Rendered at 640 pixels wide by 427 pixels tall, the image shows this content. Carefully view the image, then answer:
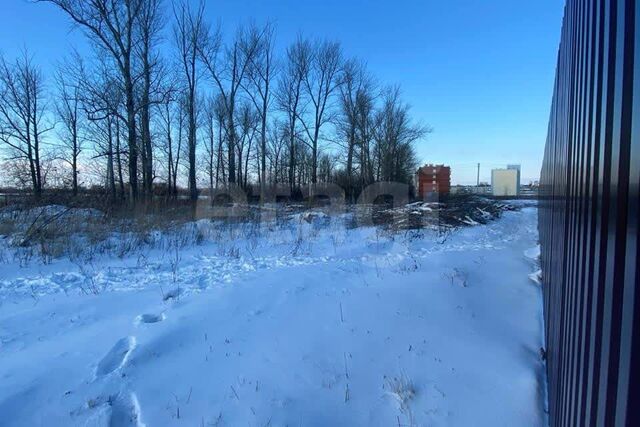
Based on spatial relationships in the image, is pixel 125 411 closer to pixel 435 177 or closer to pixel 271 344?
pixel 271 344

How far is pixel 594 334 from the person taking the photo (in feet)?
3.37

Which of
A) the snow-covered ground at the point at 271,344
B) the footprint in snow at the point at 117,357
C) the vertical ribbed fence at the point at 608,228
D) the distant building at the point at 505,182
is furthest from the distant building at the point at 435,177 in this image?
the vertical ribbed fence at the point at 608,228

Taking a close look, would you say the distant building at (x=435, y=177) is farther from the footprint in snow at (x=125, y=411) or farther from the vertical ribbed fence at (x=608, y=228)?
the vertical ribbed fence at (x=608, y=228)

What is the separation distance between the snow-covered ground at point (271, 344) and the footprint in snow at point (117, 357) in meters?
0.02

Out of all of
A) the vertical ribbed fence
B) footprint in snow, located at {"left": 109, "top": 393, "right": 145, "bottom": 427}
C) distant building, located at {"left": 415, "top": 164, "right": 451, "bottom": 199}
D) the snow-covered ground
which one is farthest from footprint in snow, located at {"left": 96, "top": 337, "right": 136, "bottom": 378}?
distant building, located at {"left": 415, "top": 164, "right": 451, "bottom": 199}

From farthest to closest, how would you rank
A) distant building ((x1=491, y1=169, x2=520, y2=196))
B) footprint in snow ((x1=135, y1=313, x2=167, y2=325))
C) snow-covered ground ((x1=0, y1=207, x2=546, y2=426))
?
distant building ((x1=491, y1=169, x2=520, y2=196)), footprint in snow ((x1=135, y1=313, x2=167, y2=325)), snow-covered ground ((x1=0, y1=207, x2=546, y2=426))

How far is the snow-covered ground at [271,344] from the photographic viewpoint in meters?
2.58

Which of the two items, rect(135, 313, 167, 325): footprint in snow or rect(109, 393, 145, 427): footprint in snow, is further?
rect(135, 313, 167, 325): footprint in snow

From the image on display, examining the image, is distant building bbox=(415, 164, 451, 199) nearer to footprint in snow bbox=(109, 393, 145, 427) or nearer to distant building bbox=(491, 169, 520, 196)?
distant building bbox=(491, 169, 520, 196)

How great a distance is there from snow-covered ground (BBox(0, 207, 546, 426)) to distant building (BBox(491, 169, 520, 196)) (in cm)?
3819

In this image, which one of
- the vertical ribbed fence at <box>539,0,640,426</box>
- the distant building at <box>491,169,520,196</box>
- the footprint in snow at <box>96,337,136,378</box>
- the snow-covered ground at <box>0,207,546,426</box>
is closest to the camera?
the vertical ribbed fence at <box>539,0,640,426</box>

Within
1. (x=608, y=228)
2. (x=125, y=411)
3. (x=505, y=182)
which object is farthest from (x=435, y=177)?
(x=608, y=228)

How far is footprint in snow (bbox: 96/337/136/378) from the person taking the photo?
3.01m

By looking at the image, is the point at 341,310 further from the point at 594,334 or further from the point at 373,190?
the point at 373,190
